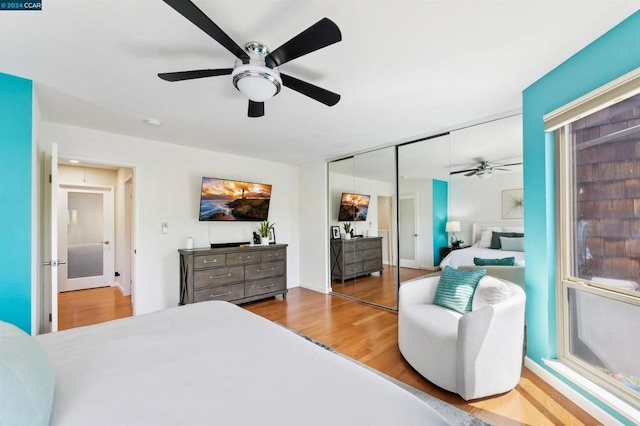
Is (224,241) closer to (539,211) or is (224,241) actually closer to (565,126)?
(539,211)

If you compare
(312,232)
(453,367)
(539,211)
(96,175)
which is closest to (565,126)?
(539,211)

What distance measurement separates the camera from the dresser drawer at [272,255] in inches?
175

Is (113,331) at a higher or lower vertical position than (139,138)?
lower

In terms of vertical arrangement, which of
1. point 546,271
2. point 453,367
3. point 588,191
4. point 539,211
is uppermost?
point 588,191

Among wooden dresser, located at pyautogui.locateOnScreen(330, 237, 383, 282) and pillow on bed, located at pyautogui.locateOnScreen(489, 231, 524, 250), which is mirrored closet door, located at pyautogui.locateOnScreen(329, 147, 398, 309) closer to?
wooden dresser, located at pyautogui.locateOnScreen(330, 237, 383, 282)

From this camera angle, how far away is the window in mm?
1690

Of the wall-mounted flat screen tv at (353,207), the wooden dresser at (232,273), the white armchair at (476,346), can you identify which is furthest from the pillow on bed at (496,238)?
the wooden dresser at (232,273)

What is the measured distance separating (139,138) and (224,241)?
6.34 feet

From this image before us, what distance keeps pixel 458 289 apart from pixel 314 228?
2.99 meters

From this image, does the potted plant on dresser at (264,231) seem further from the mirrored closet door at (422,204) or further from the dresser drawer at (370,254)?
the mirrored closet door at (422,204)

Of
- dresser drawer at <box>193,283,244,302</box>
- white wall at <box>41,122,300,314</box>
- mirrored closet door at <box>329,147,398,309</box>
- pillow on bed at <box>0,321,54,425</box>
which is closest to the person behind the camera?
pillow on bed at <box>0,321,54,425</box>

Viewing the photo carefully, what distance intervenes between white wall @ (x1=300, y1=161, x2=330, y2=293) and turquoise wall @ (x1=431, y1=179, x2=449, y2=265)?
195 cm

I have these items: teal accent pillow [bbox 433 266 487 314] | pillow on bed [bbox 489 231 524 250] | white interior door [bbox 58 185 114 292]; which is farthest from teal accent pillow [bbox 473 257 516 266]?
white interior door [bbox 58 185 114 292]

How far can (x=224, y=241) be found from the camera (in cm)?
451
